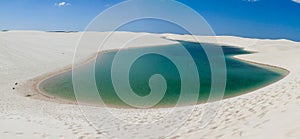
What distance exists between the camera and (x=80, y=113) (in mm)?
11719

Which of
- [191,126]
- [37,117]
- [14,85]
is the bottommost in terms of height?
[191,126]

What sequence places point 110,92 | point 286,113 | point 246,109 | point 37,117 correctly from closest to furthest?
point 286,113
point 246,109
point 37,117
point 110,92

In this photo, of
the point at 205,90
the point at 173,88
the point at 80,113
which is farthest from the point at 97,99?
the point at 205,90

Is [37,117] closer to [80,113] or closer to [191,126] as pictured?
[80,113]

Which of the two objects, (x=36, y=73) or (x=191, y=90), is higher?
(x=36, y=73)

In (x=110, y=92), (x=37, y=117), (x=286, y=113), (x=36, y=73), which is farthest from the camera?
(x=36, y=73)

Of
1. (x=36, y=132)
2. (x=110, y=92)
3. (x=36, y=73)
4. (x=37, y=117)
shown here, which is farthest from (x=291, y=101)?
(x=36, y=73)

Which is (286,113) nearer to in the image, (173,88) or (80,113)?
(80,113)

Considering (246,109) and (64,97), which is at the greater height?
(64,97)

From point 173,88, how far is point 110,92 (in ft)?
13.5

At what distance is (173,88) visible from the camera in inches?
746

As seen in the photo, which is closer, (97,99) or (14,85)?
(97,99)

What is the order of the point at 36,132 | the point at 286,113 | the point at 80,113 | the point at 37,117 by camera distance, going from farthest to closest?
the point at 80,113 < the point at 37,117 < the point at 36,132 < the point at 286,113

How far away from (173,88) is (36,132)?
11.8 metres
